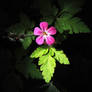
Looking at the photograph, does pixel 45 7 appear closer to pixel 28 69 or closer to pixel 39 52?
pixel 39 52

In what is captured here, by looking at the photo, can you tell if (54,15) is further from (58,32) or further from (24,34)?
(24,34)

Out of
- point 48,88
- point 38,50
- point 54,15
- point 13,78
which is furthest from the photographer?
point 48,88

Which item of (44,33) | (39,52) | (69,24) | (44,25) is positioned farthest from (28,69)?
(69,24)

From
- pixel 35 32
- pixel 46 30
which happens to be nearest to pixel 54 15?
pixel 46 30

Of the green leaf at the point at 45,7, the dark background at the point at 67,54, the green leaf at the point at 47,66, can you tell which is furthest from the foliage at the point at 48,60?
the dark background at the point at 67,54

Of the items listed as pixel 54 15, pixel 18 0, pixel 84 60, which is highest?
pixel 18 0

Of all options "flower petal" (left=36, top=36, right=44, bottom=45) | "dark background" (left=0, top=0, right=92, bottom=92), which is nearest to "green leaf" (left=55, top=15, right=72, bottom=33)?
"flower petal" (left=36, top=36, right=44, bottom=45)
